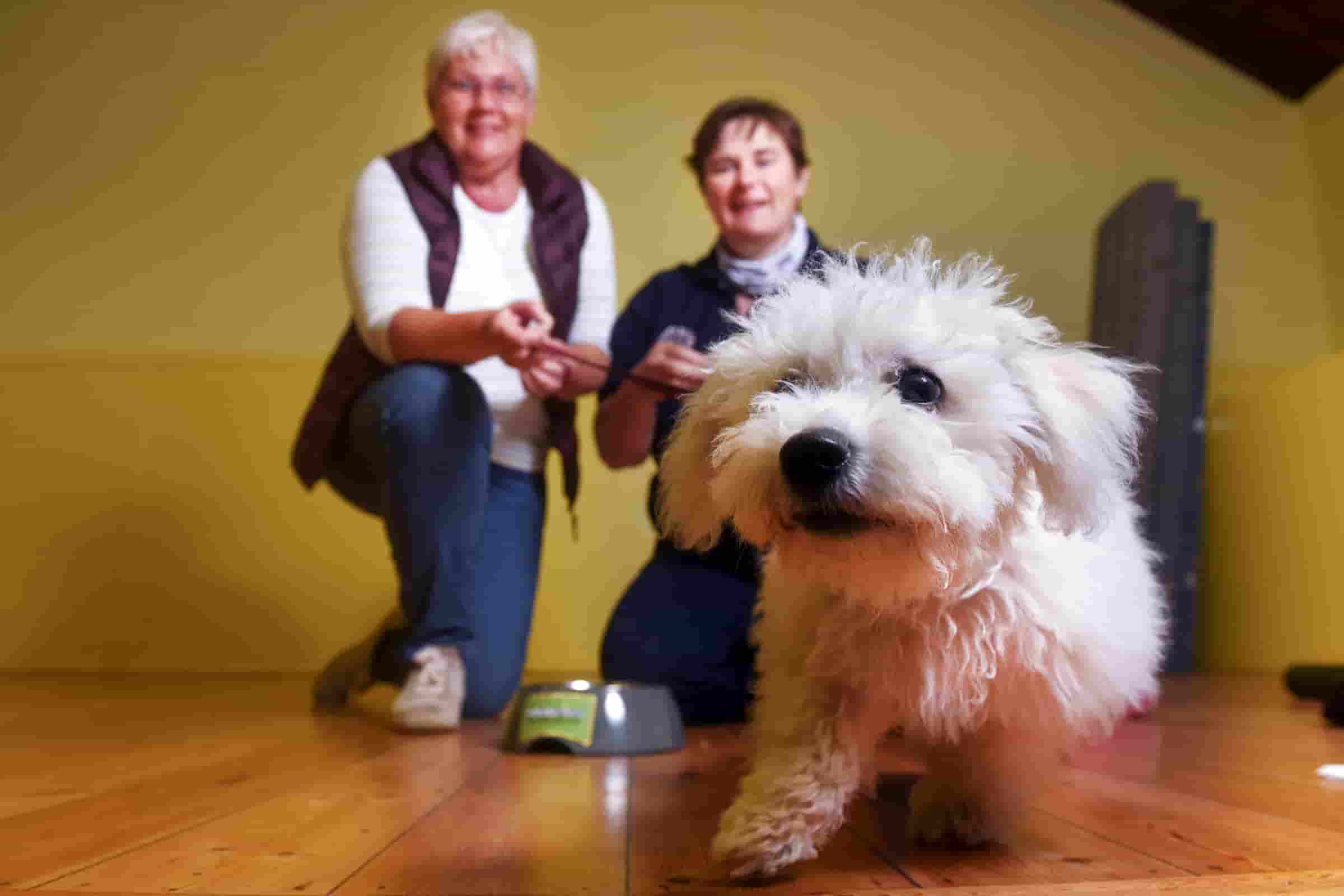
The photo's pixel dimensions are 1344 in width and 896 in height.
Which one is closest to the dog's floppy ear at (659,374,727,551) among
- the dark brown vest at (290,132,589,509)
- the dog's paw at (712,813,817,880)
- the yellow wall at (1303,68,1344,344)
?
the dog's paw at (712,813,817,880)

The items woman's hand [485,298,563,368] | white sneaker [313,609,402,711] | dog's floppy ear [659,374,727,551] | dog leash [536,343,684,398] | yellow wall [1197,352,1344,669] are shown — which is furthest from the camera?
yellow wall [1197,352,1344,669]

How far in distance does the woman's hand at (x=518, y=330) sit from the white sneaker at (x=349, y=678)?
0.79m

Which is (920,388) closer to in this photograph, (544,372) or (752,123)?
(544,372)

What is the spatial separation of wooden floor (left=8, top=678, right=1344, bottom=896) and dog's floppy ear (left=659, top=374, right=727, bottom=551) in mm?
310

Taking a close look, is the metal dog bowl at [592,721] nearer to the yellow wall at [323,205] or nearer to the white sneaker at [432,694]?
the white sneaker at [432,694]

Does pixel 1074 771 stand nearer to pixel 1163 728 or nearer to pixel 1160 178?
pixel 1163 728

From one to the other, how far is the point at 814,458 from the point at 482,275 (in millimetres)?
1478

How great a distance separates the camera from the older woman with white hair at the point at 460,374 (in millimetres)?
2100

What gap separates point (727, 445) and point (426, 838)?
0.48 m

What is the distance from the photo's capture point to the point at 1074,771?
64.0 inches

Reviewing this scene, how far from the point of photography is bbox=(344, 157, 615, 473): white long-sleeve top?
7.14 feet

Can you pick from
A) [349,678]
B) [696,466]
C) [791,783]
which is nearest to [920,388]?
[696,466]

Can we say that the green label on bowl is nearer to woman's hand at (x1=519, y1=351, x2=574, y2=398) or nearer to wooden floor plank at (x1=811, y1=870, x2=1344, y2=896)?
woman's hand at (x1=519, y1=351, x2=574, y2=398)

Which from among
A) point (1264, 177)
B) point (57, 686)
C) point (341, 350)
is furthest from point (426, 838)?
point (1264, 177)
